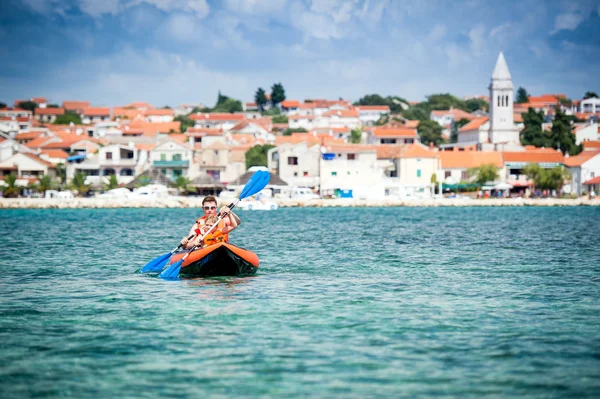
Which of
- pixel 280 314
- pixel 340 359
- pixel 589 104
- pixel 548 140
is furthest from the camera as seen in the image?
pixel 589 104

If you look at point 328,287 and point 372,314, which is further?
point 328,287

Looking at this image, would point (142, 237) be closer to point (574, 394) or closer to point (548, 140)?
point (574, 394)

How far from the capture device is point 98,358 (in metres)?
11.4

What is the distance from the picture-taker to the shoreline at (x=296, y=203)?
8069 cm

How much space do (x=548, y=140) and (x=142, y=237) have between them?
296ft

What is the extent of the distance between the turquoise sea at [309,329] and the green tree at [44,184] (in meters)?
65.3

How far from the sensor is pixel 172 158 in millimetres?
91000

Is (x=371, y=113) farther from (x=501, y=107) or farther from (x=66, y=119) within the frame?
(x=501, y=107)

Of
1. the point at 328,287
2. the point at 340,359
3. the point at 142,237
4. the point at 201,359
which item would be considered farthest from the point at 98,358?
the point at 142,237

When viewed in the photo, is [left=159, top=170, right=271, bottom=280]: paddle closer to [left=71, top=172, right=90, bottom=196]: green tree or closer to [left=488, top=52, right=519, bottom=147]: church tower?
[left=71, top=172, right=90, bottom=196]: green tree

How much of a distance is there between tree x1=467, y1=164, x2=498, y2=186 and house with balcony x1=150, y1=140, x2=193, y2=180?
3129cm

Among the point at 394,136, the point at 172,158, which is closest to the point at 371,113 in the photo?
the point at 394,136

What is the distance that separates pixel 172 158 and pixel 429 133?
56494mm

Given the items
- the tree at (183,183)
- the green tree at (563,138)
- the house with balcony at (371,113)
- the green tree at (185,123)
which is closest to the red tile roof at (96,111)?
the green tree at (185,123)
